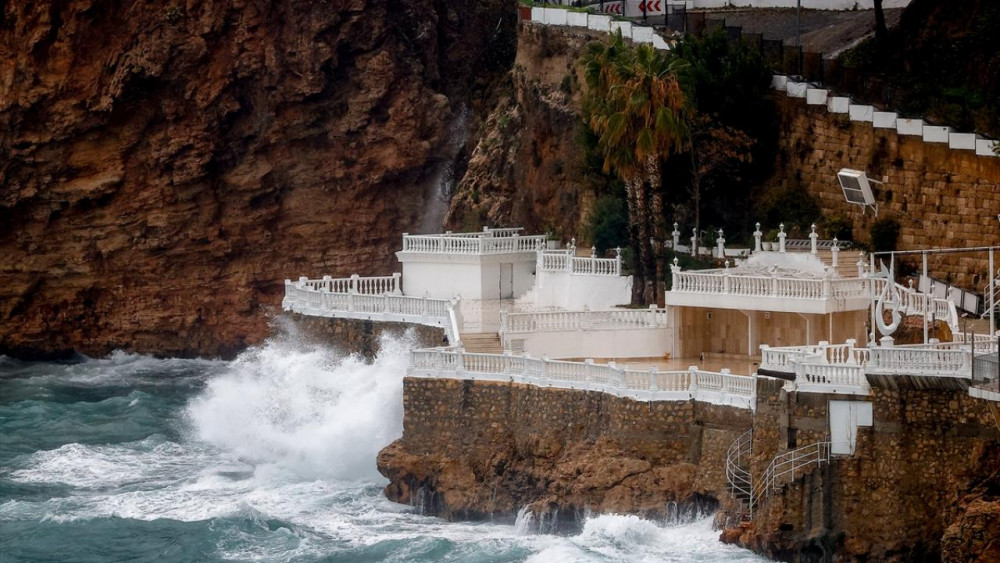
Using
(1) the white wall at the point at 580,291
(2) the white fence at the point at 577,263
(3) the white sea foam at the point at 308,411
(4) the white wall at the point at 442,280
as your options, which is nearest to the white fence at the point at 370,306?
(3) the white sea foam at the point at 308,411

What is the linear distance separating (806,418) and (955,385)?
3071mm

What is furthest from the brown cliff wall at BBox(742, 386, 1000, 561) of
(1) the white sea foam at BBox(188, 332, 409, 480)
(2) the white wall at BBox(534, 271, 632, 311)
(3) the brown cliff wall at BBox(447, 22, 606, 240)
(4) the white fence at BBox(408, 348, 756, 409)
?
(3) the brown cliff wall at BBox(447, 22, 606, 240)

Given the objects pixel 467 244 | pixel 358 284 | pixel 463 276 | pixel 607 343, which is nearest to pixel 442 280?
pixel 463 276

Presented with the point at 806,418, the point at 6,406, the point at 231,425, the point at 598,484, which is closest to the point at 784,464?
the point at 806,418

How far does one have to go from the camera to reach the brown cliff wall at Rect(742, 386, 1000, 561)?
44.8 meters

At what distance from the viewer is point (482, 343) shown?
55719mm

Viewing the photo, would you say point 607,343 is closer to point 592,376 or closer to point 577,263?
point 592,376

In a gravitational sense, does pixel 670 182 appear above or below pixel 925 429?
above

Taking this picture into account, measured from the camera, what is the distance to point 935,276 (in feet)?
180

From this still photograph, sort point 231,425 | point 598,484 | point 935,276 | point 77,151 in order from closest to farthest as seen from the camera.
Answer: point 598,484 → point 935,276 → point 231,425 → point 77,151

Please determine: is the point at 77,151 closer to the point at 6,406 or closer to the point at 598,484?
the point at 6,406

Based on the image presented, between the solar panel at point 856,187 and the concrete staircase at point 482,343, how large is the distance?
9.06 metres

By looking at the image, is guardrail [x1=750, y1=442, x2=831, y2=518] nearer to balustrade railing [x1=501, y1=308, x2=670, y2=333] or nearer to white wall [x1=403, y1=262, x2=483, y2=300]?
balustrade railing [x1=501, y1=308, x2=670, y2=333]

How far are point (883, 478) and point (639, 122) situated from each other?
43.1 ft
